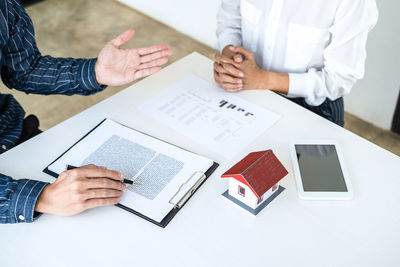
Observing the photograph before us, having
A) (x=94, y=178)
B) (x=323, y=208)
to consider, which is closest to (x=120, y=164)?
(x=94, y=178)

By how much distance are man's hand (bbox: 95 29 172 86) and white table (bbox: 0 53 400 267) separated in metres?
0.35

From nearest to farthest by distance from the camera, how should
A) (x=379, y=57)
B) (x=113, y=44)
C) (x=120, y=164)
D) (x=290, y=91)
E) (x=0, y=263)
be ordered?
(x=0, y=263) → (x=120, y=164) → (x=113, y=44) → (x=290, y=91) → (x=379, y=57)

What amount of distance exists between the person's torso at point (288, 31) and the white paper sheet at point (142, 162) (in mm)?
621

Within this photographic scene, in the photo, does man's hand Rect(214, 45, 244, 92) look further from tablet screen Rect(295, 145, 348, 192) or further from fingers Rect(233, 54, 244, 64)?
tablet screen Rect(295, 145, 348, 192)

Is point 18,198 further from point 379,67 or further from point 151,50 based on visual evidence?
point 379,67

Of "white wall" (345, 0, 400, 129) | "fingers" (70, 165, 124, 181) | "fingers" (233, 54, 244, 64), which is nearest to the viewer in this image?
"fingers" (70, 165, 124, 181)

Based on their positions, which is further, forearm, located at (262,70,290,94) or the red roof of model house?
forearm, located at (262,70,290,94)

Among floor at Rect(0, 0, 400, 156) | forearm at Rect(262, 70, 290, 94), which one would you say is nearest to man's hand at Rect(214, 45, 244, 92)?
forearm at Rect(262, 70, 290, 94)

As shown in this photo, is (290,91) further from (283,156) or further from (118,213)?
(118,213)

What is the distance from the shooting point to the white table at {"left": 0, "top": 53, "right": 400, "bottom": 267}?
93 centimetres

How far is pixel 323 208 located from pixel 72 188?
620mm

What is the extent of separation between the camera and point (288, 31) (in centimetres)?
148

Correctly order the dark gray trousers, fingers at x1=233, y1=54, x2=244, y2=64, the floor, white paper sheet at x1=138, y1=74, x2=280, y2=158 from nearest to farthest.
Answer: white paper sheet at x1=138, y1=74, x2=280, y2=158, fingers at x1=233, y1=54, x2=244, y2=64, the dark gray trousers, the floor

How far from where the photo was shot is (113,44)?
1.35 meters
